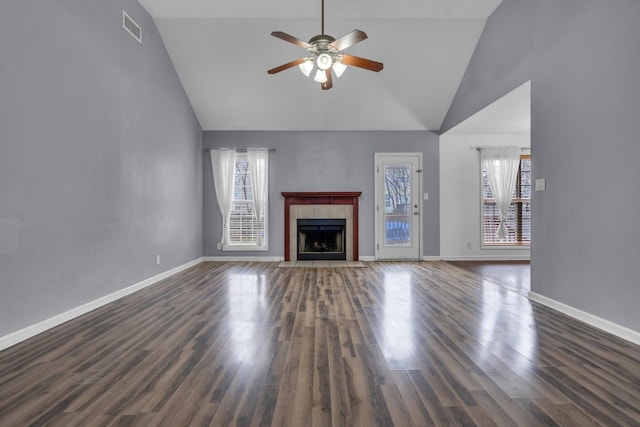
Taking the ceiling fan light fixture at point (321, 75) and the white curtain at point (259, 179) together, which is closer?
the ceiling fan light fixture at point (321, 75)

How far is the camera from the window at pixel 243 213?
21.2 ft

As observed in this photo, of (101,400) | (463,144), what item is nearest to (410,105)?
(463,144)

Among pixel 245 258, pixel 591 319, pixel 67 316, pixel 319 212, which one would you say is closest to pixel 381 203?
pixel 319 212

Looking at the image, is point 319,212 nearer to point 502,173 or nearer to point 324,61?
point 324,61

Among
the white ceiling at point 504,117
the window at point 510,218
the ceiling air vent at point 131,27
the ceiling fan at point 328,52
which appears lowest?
the window at point 510,218

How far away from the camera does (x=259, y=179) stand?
21.0 ft

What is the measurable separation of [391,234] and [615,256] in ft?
13.2

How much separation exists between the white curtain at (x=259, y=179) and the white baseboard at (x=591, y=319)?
4.51m

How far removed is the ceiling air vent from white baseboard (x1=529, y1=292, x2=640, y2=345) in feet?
17.7

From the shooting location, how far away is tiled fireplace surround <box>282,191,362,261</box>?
253 inches

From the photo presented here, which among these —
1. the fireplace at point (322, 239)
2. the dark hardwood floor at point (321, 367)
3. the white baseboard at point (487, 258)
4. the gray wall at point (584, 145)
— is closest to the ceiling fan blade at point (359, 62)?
the gray wall at point (584, 145)

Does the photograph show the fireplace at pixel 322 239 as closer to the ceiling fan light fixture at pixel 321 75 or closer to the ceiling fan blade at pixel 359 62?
the ceiling fan light fixture at pixel 321 75

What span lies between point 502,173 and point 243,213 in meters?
5.08

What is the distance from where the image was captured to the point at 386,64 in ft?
17.2
